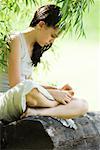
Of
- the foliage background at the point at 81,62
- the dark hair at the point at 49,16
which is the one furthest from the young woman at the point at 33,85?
the foliage background at the point at 81,62

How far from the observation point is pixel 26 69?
214cm

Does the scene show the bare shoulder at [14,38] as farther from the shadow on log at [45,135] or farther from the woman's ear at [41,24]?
the shadow on log at [45,135]

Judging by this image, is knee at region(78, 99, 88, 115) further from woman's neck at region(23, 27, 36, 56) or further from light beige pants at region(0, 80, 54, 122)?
woman's neck at region(23, 27, 36, 56)

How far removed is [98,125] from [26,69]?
0.49 meters

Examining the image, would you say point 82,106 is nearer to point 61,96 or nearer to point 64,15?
point 61,96

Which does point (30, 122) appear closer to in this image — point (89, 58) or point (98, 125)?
point (98, 125)

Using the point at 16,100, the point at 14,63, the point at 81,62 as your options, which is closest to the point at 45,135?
the point at 16,100

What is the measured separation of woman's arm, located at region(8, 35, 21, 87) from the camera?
77.4 inches

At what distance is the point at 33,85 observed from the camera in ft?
5.73

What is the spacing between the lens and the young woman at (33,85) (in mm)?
1762

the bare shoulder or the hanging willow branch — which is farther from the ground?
the hanging willow branch

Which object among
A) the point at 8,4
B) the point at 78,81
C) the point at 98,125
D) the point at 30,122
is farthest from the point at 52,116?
the point at 78,81

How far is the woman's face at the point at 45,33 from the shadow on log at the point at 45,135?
49 cm

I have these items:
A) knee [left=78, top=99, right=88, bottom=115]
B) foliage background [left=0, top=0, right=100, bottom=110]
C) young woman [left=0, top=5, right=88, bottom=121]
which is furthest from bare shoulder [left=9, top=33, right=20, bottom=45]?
foliage background [left=0, top=0, right=100, bottom=110]
